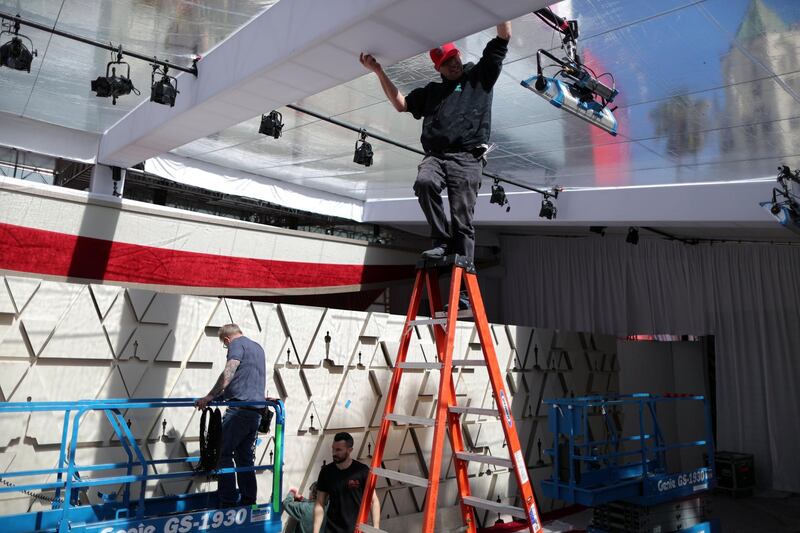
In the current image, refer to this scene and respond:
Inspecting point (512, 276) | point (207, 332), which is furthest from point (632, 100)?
point (512, 276)

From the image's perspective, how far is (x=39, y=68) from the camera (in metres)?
5.59

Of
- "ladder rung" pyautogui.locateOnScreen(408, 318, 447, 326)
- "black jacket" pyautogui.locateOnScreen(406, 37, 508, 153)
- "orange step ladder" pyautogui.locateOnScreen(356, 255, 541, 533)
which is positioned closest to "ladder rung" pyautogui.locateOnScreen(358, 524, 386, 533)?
"orange step ladder" pyautogui.locateOnScreen(356, 255, 541, 533)

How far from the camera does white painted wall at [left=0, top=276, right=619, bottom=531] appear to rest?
194 inches

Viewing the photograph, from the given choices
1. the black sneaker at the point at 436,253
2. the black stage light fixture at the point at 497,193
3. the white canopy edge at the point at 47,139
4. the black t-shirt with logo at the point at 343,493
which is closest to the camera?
the black sneaker at the point at 436,253

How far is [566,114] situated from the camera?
5684mm

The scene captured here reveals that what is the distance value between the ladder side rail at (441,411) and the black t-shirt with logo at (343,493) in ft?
5.30

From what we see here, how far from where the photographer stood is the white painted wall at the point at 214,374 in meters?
4.93

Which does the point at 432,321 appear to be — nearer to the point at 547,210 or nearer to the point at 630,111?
the point at 630,111

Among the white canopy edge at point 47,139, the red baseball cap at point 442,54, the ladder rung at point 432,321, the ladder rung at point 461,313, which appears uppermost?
the white canopy edge at point 47,139

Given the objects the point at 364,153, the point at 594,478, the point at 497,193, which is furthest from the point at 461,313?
the point at 497,193

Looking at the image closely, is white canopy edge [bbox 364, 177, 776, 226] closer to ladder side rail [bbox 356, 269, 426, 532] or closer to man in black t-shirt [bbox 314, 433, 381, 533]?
man in black t-shirt [bbox 314, 433, 381, 533]

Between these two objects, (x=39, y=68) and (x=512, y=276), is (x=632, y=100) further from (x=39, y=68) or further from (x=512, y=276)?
(x=512, y=276)

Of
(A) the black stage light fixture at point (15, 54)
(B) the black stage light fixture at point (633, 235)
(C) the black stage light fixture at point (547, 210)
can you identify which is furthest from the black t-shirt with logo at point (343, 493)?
(B) the black stage light fixture at point (633, 235)

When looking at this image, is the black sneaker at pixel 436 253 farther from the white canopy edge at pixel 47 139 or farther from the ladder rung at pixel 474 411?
the white canopy edge at pixel 47 139
